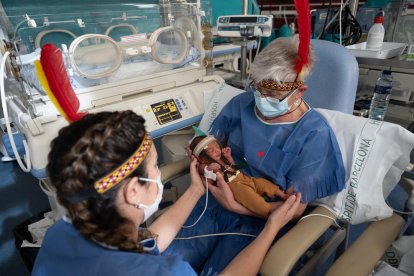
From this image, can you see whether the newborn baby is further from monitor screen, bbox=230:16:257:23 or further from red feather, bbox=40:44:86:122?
monitor screen, bbox=230:16:257:23

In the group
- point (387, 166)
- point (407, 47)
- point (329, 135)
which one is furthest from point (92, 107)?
point (407, 47)

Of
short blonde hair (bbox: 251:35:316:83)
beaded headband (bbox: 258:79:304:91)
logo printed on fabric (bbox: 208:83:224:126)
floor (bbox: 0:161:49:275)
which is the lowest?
floor (bbox: 0:161:49:275)

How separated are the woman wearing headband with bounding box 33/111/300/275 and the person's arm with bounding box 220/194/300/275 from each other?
237 millimetres

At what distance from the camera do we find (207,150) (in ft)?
4.41

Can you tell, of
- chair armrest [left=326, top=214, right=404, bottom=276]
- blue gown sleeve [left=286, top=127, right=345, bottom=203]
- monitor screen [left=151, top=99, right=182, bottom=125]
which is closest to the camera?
chair armrest [left=326, top=214, right=404, bottom=276]

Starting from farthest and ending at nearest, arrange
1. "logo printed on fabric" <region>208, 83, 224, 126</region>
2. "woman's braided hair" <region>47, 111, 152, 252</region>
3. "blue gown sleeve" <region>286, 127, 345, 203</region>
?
"logo printed on fabric" <region>208, 83, 224, 126</region>, "blue gown sleeve" <region>286, 127, 345, 203</region>, "woman's braided hair" <region>47, 111, 152, 252</region>

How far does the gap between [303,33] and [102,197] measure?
3.00 feet

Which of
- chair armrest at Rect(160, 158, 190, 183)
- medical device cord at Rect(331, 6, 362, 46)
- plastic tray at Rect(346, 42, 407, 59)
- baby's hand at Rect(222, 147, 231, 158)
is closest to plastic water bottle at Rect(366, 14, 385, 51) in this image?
plastic tray at Rect(346, 42, 407, 59)

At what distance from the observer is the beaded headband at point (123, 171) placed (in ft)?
2.10

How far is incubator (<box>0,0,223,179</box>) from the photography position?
131 cm

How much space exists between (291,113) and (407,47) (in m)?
1.15

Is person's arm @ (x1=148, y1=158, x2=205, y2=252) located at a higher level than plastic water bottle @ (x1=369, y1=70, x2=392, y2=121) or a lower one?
lower

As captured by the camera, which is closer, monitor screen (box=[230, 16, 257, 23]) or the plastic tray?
the plastic tray

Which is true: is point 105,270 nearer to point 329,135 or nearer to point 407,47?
point 329,135
